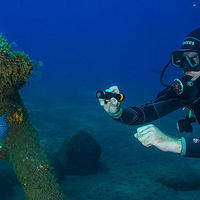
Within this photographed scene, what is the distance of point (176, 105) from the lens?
13.6 ft

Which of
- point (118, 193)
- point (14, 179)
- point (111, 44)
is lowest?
point (118, 193)

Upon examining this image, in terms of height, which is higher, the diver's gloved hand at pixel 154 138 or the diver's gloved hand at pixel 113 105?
the diver's gloved hand at pixel 113 105

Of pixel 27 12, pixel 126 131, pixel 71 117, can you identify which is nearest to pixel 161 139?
pixel 126 131

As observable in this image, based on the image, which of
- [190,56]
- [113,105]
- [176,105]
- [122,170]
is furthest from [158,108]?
[122,170]

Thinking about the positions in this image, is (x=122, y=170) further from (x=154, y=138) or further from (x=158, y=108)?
(x=154, y=138)

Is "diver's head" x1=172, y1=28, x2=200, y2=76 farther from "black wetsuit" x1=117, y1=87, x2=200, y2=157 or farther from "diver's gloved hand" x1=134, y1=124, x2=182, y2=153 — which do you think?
"diver's gloved hand" x1=134, y1=124, x2=182, y2=153

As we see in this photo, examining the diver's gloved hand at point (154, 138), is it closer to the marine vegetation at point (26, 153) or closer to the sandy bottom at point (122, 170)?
the marine vegetation at point (26, 153)

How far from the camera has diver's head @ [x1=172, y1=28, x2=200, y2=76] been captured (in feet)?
12.3

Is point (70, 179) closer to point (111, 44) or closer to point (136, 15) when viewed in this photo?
point (111, 44)

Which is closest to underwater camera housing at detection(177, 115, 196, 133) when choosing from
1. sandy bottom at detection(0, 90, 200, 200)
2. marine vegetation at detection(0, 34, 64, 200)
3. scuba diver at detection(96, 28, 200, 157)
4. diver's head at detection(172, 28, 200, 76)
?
scuba diver at detection(96, 28, 200, 157)

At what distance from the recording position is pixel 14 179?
6.45 meters

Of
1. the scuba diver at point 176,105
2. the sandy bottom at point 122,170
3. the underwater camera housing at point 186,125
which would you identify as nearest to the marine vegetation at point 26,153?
the scuba diver at point 176,105

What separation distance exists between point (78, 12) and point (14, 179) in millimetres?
172643

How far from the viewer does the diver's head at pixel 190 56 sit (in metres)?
3.75
